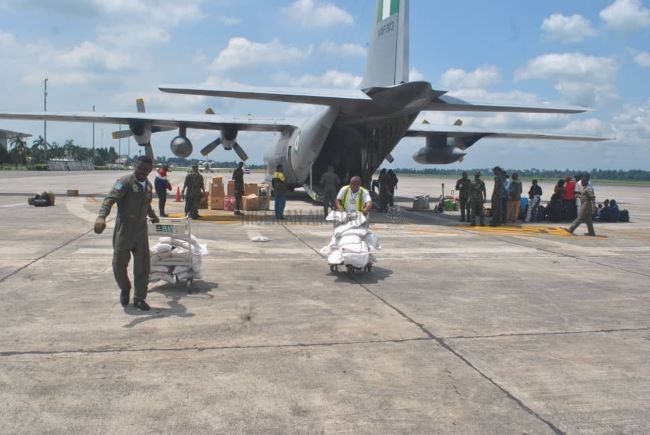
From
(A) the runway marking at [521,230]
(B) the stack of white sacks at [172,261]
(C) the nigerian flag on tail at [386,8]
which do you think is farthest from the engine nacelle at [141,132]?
(B) the stack of white sacks at [172,261]

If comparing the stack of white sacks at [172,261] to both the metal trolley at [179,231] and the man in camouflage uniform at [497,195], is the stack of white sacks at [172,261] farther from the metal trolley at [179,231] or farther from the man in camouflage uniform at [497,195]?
the man in camouflage uniform at [497,195]

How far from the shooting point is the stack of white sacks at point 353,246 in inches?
311

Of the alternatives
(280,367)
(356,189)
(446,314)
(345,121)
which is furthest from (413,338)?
(345,121)

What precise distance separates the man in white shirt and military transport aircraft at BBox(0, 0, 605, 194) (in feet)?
19.6

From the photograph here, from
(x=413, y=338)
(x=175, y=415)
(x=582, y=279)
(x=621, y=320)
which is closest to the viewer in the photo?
(x=175, y=415)

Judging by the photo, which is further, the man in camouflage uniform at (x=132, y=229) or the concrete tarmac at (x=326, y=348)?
the man in camouflage uniform at (x=132, y=229)

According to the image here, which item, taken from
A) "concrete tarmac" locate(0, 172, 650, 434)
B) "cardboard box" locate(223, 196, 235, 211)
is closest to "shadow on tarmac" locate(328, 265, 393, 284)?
"concrete tarmac" locate(0, 172, 650, 434)

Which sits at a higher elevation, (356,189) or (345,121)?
(345,121)

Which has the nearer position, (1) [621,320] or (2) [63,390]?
(2) [63,390]

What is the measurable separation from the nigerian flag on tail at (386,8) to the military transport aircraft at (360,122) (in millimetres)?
28

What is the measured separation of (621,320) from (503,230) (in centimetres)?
954

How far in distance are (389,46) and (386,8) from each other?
1313 mm

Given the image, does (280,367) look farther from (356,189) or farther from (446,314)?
(356,189)

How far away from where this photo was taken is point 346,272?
28.5ft
